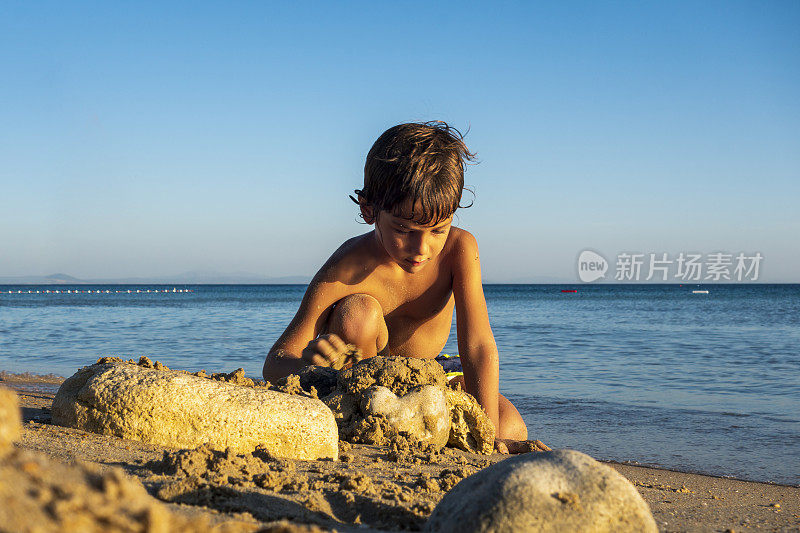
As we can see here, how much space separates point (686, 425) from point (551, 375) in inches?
96.7

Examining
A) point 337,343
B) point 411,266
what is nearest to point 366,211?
point 411,266

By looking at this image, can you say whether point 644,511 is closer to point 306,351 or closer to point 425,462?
point 425,462

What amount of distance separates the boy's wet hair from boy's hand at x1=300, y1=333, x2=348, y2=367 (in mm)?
765

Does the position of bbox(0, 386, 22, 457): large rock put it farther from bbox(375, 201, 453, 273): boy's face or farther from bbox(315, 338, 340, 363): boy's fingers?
bbox(315, 338, 340, 363): boy's fingers

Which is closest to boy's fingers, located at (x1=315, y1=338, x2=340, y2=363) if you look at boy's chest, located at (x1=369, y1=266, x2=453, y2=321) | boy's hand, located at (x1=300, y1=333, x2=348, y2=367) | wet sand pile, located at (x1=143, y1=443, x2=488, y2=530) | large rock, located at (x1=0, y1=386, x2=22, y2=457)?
boy's hand, located at (x1=300, y1=333, x2=348, y2=367)

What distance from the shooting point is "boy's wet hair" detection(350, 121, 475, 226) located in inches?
122

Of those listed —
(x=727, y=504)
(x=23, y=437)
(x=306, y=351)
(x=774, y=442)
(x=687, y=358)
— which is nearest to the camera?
(x=23, y=437)

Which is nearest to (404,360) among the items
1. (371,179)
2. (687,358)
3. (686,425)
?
(371,179)

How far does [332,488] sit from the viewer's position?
7.43 feet

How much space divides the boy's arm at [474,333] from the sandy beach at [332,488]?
446 mm

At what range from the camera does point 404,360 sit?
10.8 feet

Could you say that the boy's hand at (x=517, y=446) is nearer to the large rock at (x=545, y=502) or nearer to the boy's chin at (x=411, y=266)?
the boy's chin at (x=411, y=266)

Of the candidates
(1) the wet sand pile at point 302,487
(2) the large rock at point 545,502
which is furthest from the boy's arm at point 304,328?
(2) the large rock at point 545,502

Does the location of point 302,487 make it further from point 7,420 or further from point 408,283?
point 408,283
